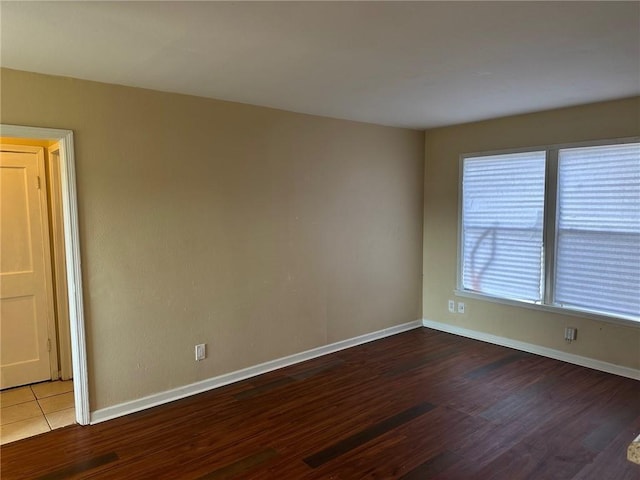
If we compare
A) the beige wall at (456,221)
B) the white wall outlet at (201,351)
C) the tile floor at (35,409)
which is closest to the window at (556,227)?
the beige wall at (456,221)

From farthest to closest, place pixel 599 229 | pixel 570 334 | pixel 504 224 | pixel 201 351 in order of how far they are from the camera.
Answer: pixel 504 224, pixel 570 334, pixel 599 229, pixel 201 351

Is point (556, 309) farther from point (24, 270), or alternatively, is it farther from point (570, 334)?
point (24, 270)

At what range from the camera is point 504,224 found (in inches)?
180

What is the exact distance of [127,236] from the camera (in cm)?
318

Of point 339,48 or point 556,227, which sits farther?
point 556,227

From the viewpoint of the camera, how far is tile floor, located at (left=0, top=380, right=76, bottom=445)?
2.98 metres

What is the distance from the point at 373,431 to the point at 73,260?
2.37 m

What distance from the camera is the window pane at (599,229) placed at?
3.68 m

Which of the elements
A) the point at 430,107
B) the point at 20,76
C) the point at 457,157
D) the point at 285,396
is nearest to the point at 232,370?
the point at 285,396

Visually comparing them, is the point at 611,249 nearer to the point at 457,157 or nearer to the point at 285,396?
the point at 457,157

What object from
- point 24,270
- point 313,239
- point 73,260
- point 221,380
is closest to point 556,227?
point 313,239

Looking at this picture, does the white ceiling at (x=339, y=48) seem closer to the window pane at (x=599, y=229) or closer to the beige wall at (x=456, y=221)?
the beige wall at (x=456, y=221)

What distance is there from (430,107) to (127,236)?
2.81 m

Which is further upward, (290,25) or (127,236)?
(290,25)
